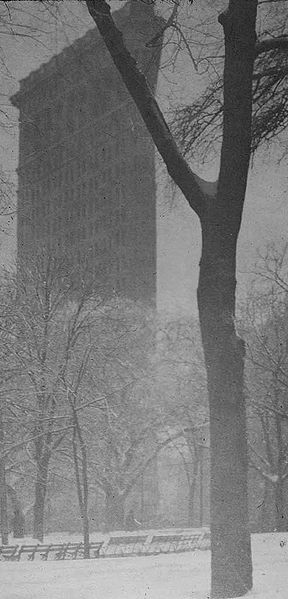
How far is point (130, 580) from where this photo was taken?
631 centimetres

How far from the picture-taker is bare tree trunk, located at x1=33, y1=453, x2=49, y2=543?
20.1 m

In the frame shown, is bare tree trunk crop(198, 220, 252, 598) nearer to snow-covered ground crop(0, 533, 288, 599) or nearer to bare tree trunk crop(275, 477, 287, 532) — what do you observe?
snow-covered ground crop(0, 533, 288, 599)

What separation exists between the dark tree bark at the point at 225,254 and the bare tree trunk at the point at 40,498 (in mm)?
14993

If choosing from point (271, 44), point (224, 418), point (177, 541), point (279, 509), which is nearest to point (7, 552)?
point (177, 541)

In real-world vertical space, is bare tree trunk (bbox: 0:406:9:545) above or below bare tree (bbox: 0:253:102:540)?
below

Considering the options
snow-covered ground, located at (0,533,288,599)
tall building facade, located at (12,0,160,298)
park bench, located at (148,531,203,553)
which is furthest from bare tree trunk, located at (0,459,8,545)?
snow-covered ground, located at (0,533,288,599)

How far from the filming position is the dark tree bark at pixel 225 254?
6043 mm

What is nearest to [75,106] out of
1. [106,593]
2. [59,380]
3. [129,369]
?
[106,593]

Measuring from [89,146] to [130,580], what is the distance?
5.05m

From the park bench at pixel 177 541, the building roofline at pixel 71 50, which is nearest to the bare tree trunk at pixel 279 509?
the park bench at pixel 177 541

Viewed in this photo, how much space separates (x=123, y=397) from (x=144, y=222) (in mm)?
16036

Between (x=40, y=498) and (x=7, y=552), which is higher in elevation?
(x=40, y=498)

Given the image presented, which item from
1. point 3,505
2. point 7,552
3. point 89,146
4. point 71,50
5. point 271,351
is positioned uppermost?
point 271,351

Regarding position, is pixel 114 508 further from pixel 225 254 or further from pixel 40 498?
pixel 225 254
